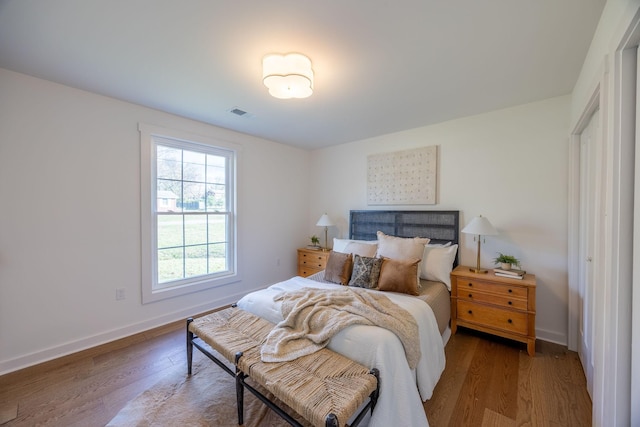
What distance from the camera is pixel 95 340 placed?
2410mm

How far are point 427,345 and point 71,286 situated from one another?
3.06m

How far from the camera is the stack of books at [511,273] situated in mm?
2375

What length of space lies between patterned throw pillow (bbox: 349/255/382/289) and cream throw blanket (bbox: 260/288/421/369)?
387 mm

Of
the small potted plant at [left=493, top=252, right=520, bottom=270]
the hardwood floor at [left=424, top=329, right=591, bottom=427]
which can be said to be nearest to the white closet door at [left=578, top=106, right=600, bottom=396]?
the hardwood floor at [left=424, top=329, right=591, bottom=427]

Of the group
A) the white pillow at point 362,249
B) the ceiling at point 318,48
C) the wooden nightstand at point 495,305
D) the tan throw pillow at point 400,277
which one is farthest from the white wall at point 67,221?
the wooden nightstand at point 495,305

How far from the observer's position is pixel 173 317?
2.97 meters

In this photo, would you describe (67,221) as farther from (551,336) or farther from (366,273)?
(551,336)

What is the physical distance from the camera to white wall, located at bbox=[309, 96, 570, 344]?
243cm

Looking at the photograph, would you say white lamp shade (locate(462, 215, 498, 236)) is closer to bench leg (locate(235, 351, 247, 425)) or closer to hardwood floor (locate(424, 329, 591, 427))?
hardwood floor (locate(424, 329, 591, 427))

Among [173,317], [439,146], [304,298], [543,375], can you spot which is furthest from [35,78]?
[543,375]

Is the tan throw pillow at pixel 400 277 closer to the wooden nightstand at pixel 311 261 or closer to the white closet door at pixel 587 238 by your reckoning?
the white closet door at pixel 587 238

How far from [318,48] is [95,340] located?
126 inches

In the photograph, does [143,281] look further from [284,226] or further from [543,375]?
[543,375]

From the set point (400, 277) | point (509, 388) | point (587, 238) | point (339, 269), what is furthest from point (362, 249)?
point (587, 238)
